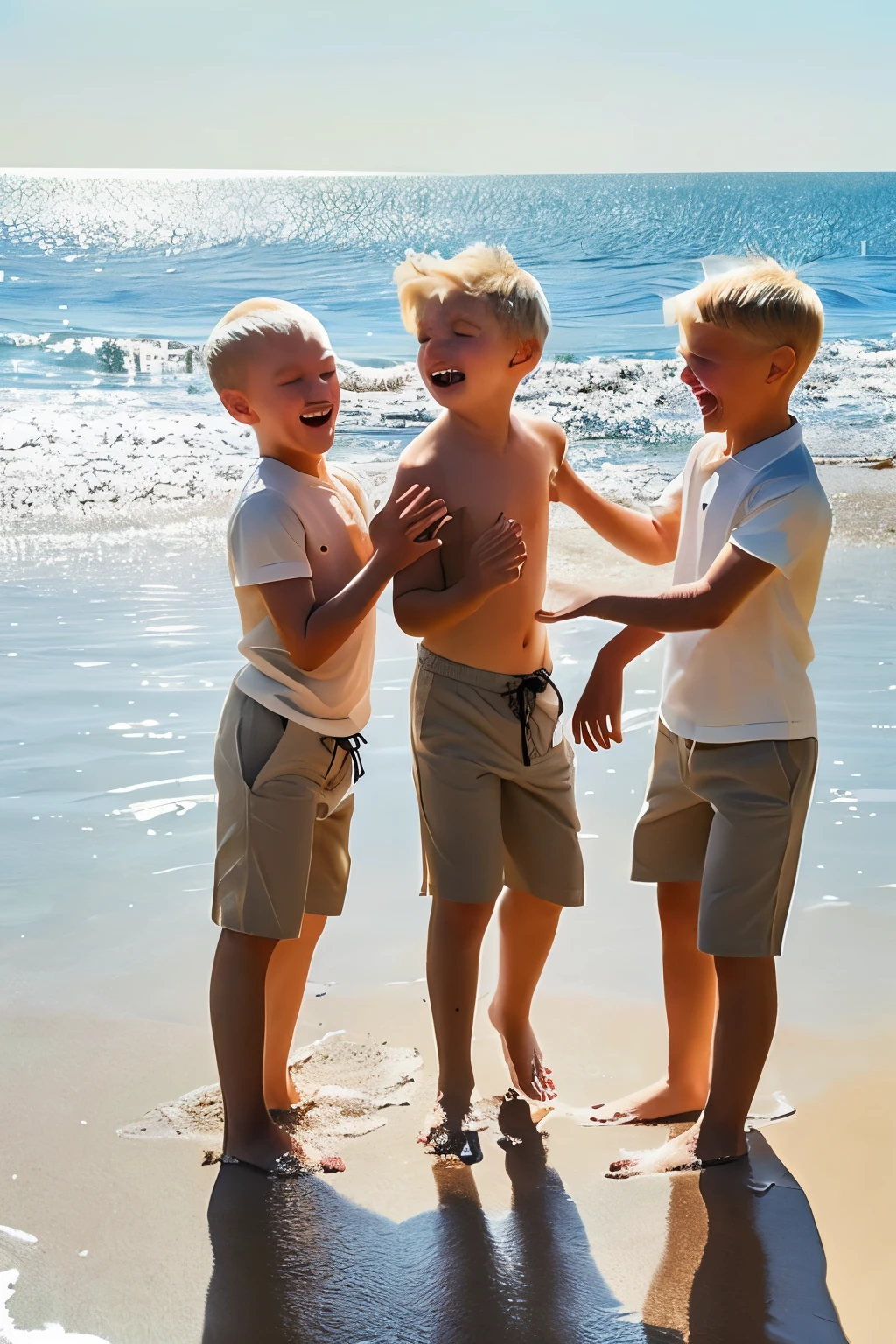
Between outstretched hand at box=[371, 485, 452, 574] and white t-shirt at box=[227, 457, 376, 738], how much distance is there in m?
0.12

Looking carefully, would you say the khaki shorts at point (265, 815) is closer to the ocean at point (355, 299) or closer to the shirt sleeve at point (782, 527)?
the shirt sleeve at point (782, 527)

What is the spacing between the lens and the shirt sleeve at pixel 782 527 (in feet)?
5.84

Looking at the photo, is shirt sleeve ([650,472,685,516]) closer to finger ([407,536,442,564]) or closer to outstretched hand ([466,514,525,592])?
outstretched hand ([466,514,525,592])

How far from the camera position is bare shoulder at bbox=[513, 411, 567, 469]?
80.4 inches

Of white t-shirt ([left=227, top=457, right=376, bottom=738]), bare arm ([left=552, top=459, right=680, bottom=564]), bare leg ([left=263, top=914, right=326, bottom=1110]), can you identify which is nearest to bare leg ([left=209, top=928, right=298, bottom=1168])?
bare leg ([left=263, top=914, right=326, bottom=1110])

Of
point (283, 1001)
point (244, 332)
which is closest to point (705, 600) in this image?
point (244, 332)

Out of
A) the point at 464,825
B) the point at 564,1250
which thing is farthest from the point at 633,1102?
the point at 464,825

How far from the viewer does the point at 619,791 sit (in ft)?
11.1

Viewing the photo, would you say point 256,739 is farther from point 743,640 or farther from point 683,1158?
point 683,1158

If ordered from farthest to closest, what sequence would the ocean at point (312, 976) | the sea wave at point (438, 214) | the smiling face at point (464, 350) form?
the sea wave at point (438, 214), the smiling face at point (464, 350), the ocean at point (312, 976)

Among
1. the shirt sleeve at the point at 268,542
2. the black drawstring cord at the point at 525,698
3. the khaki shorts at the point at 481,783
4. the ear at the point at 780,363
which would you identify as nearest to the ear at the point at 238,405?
the shirt sleeve at the point at 268,542

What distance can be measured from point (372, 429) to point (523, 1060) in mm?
9482

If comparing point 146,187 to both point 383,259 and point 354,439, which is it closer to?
point 383,259

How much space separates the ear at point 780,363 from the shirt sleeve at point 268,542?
75 centimetres
